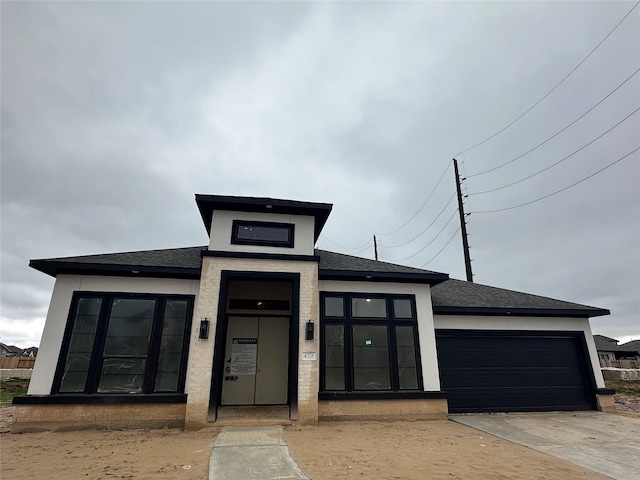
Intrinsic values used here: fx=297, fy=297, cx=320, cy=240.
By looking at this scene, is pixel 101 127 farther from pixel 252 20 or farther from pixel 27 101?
pixel 252 20

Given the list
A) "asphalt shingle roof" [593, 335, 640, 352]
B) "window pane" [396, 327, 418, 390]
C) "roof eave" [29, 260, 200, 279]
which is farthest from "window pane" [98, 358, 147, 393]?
"asphalt shingle roof" [593, 335, 640, 352]

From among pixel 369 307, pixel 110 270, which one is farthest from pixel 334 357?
Answer: pixel 110 270

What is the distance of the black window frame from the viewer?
8.37m

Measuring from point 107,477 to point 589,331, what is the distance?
13664mm

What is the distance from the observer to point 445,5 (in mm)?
12352

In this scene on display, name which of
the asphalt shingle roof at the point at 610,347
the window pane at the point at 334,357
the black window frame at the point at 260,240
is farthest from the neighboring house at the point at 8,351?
the asphalt shingle roof at the point at 610,347

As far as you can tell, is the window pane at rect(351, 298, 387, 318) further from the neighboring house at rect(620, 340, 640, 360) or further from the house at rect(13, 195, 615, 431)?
the neighboring house at rect(620, 340, 640, 360)

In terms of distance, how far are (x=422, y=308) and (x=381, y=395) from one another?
2770 mm

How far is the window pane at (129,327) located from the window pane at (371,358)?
5.56m

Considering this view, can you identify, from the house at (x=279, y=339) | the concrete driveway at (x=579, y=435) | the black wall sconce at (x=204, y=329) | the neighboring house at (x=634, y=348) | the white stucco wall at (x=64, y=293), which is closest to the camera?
the concrete driveway at (x=579, y=435)

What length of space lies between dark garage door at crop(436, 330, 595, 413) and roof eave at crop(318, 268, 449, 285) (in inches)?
71.0

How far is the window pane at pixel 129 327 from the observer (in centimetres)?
750

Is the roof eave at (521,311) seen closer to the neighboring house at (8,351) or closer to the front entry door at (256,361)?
the front entry door at (256,361)

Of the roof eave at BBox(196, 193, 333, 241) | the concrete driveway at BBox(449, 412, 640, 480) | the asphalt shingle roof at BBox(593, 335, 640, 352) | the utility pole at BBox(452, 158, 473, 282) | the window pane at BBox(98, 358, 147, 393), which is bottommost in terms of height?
the concrete driveway at BBox(449, 412, 640, 480)
